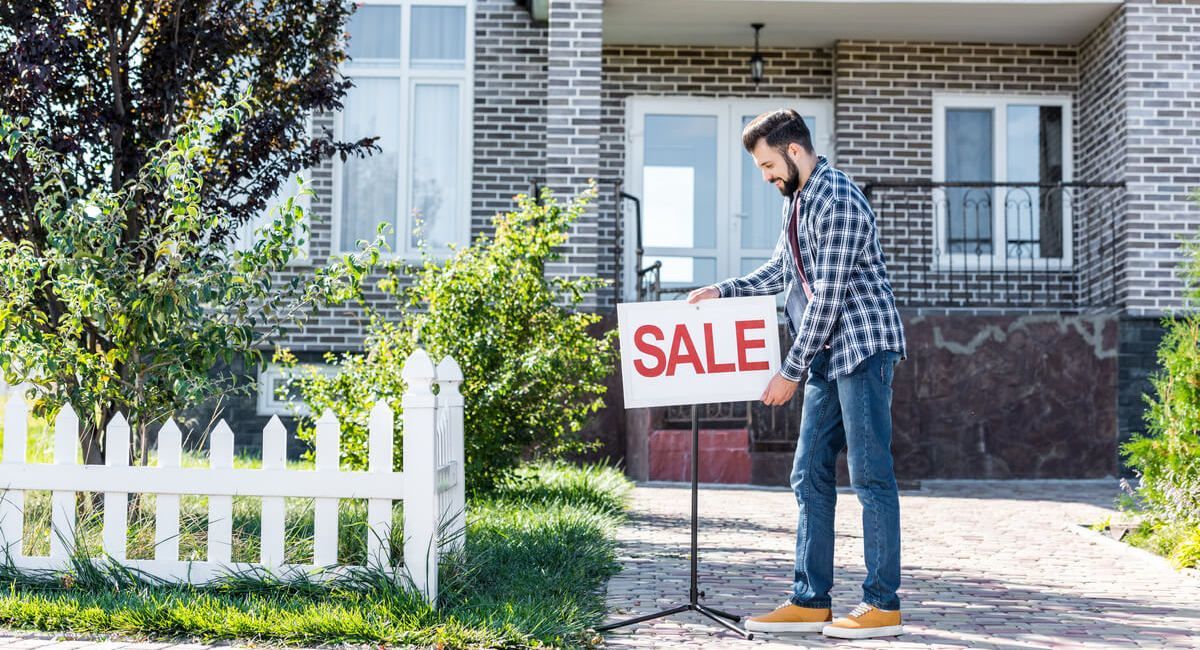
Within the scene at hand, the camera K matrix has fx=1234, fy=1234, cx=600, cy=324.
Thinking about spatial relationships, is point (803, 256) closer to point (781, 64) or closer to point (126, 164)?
point (126, 164)

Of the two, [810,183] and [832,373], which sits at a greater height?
[810,183]

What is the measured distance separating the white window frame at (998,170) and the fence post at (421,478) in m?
8.77

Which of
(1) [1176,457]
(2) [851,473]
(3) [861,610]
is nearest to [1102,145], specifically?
(1) [1176,457]

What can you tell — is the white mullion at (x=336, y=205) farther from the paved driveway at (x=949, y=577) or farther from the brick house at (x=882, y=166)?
the paved driveway at (x=949, y=577)

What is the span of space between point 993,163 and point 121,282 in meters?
9.55

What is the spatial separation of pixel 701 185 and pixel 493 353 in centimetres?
613

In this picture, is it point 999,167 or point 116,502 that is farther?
point 999,167

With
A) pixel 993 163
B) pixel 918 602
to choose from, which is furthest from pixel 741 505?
pixel 993 163

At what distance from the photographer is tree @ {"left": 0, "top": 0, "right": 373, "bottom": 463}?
5.14 metres

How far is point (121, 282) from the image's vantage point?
5.18m

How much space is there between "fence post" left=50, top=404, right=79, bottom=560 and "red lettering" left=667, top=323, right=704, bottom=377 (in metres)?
2.34

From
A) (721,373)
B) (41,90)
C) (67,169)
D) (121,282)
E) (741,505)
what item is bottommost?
(741,505)

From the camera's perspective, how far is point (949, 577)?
5.68 m

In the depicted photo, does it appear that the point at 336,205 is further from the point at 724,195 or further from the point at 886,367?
the point at 886,367
